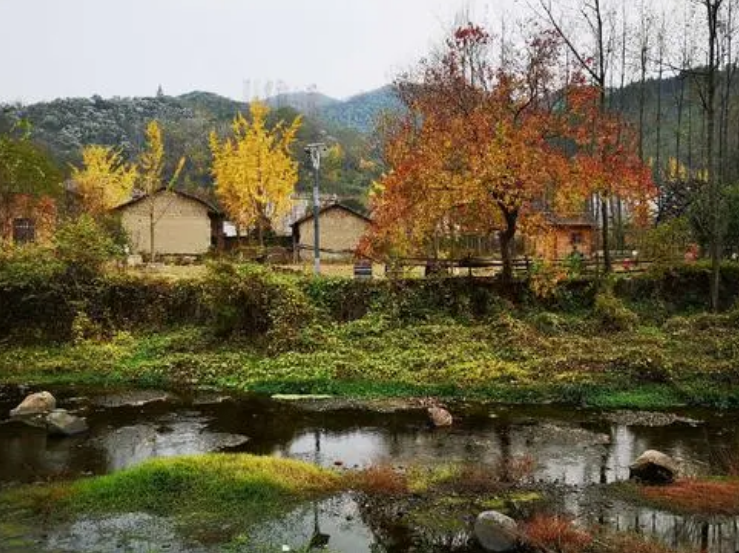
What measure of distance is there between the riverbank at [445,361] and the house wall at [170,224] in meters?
20.6

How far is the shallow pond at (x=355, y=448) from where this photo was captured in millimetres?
11406

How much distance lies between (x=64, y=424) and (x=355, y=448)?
7321mm

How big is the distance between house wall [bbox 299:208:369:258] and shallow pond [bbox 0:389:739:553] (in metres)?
27.7

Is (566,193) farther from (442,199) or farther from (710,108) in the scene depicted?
(710,108)

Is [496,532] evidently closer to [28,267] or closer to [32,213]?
[28,267]

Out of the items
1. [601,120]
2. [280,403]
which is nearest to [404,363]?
[280,403]

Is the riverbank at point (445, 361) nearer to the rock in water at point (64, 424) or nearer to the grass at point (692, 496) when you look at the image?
the rock in water at point (64, 424)

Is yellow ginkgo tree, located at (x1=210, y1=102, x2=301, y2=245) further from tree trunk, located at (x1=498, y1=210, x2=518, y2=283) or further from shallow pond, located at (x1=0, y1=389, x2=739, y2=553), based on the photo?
shallow pond, located at (x1=0, y1=389, x2=739, y2=553)

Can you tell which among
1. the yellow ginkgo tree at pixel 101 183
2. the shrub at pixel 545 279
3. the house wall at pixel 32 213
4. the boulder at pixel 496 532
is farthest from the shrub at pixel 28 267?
the boulder at pixel 496 532

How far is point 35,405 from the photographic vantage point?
63.8 feet

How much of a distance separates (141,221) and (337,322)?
83.4ft

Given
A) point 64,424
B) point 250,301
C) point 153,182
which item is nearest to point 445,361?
point 250,301

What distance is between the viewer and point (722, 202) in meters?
29.8

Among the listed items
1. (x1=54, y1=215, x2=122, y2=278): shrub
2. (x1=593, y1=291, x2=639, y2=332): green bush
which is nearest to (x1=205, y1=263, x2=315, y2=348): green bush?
(x1=54, y1=215, x2=122, y2=278): shrub
